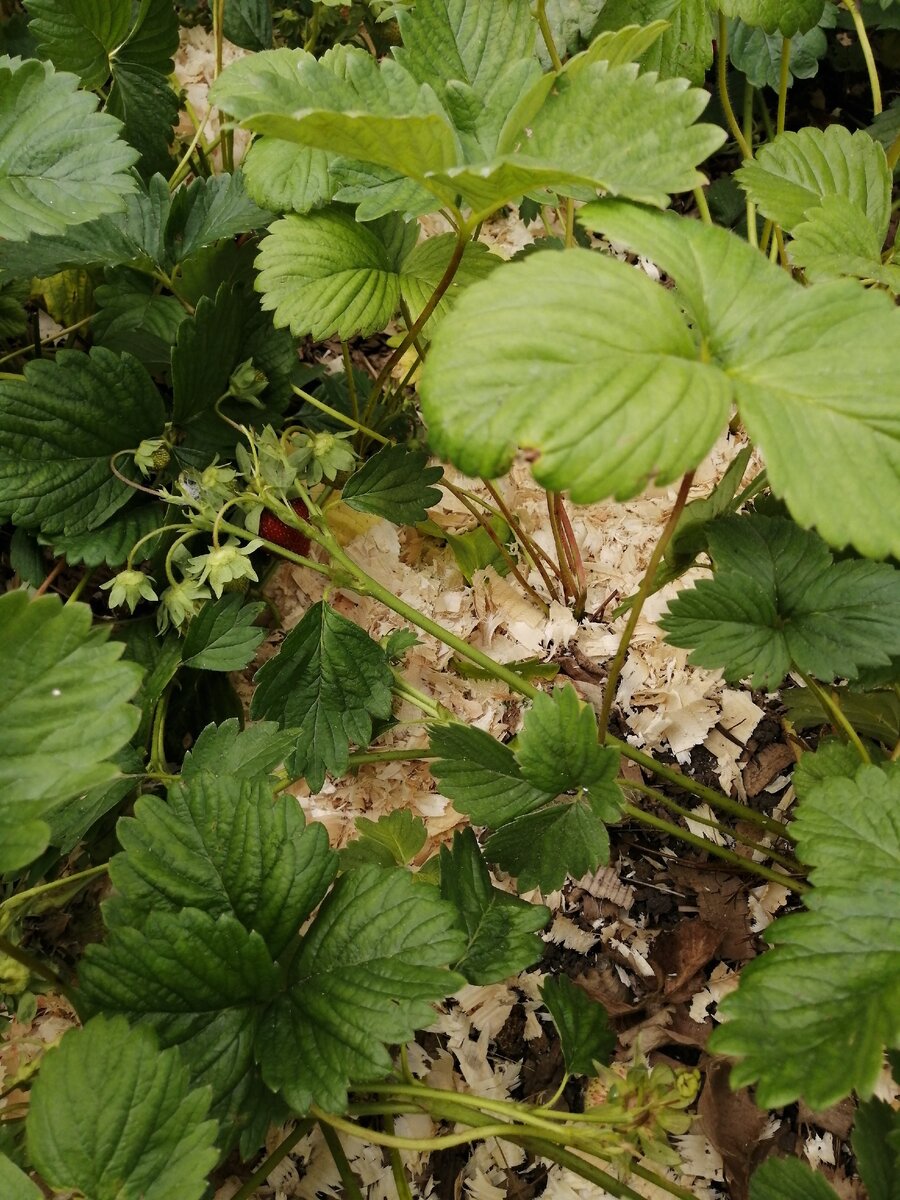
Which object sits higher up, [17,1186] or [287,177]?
[287,177]

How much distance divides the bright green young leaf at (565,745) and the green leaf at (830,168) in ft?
1.91

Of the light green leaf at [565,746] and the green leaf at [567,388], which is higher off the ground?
the green leaf at [567,388]

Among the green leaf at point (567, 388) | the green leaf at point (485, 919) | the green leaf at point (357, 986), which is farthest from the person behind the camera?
the green leaf at point (485, 919)

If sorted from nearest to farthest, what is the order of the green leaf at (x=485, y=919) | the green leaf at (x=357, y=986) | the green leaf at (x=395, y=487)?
the green leaf at (x=357, y=986), the green leaf at (x=485, y=919), the green leaf at (x=395, y=487)

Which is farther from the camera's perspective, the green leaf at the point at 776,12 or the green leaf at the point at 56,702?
the green leaf at the point at 776,12

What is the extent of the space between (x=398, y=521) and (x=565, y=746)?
14.7 inches

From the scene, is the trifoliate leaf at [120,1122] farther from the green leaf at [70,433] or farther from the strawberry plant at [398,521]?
the green leaf at [70,433]

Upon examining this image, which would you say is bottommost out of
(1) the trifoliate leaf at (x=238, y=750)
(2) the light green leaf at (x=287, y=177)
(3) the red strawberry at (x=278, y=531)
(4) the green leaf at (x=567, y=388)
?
(1) the trifoliate leaf at (x=238, y=750)

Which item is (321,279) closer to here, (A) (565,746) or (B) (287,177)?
(B) (287,177)

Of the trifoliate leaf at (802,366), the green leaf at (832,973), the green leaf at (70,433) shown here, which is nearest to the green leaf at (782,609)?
the green leaf at (832,973)

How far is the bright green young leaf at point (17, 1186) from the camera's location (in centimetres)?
63

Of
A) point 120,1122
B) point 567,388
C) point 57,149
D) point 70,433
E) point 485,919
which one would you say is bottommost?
point 485,919

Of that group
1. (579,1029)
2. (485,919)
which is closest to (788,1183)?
(579,1029)

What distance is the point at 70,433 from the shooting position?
1031 millimetres
